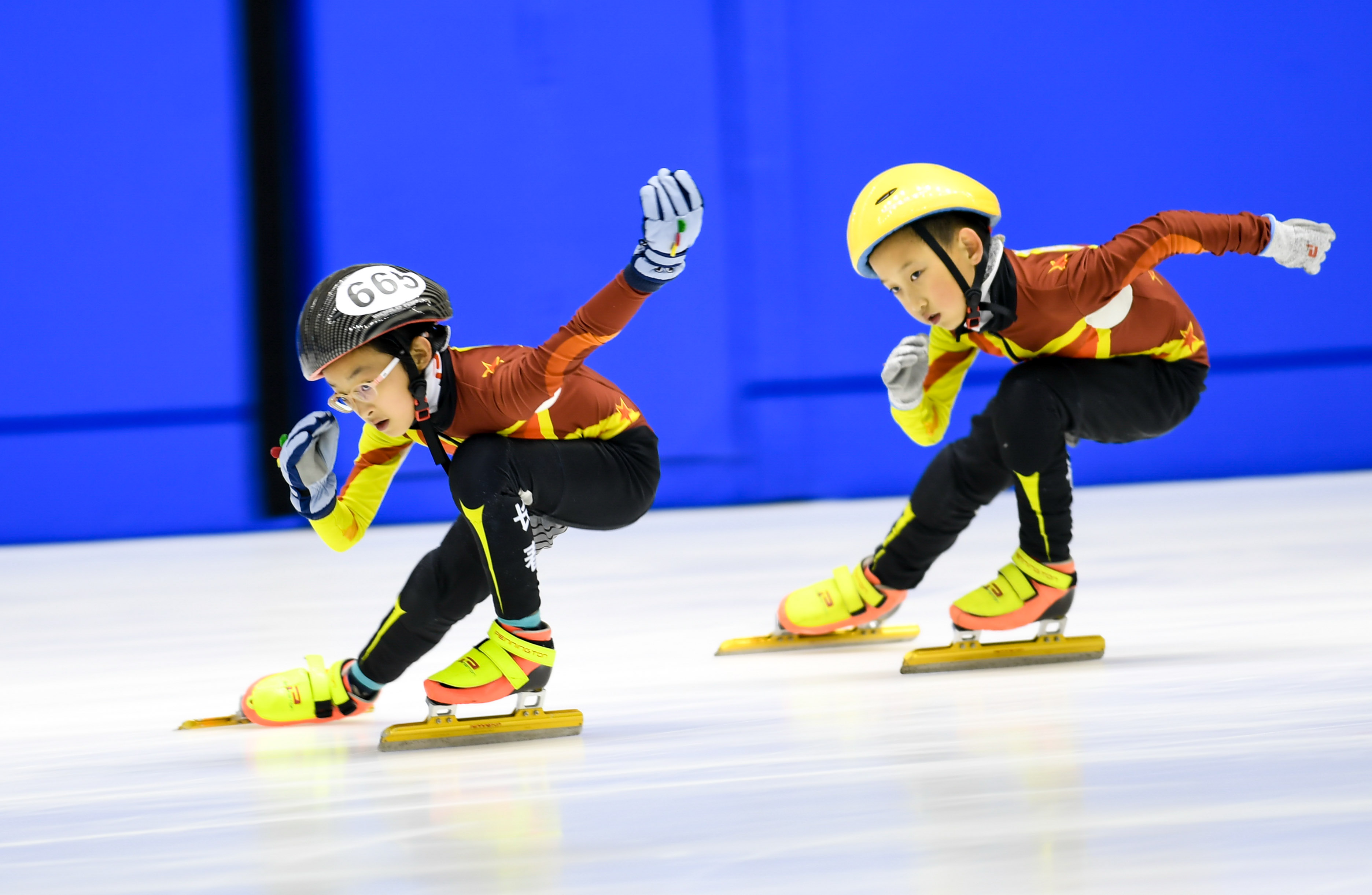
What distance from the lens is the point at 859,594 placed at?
2.24m

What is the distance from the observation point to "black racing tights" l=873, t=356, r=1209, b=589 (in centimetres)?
199

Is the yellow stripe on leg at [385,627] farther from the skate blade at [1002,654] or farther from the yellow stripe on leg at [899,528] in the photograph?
the yellow stripe on leg at [899,528]

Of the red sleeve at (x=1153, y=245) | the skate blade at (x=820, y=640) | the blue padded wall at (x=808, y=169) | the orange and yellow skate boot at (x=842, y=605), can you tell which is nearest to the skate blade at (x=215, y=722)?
the skate blade at (x=820, y=640)

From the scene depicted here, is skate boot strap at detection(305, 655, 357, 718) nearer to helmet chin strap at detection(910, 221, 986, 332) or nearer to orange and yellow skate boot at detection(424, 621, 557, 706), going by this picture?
orange and yellow skate boot at detection(424, 621, 557, 706)

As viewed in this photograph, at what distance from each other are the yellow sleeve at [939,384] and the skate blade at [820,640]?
325 mm

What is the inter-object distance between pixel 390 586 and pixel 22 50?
10.0ft

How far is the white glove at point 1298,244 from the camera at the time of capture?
76.3 inches

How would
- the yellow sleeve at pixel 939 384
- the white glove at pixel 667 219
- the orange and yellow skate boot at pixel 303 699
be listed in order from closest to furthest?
the white glove at pixel 667 219, the orange and yellow skate boot at pixel 303 699, the yellow sleeve at pixel 939 384

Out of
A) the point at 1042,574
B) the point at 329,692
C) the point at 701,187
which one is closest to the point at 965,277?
the point at 1042,574

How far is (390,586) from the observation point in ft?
10.5

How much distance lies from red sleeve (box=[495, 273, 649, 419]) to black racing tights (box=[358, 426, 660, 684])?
2.4 inches

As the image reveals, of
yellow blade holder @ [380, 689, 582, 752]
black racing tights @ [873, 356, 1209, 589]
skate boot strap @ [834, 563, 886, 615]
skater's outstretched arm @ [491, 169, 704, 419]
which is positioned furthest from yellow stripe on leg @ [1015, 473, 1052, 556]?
yellow blade holder @ [380, 689, 582, 752]

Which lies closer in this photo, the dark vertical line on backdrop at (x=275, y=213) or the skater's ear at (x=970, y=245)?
the skater's ear at (x=970, y=245)

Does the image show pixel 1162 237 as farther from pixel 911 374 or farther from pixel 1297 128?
pixel 1297 128
